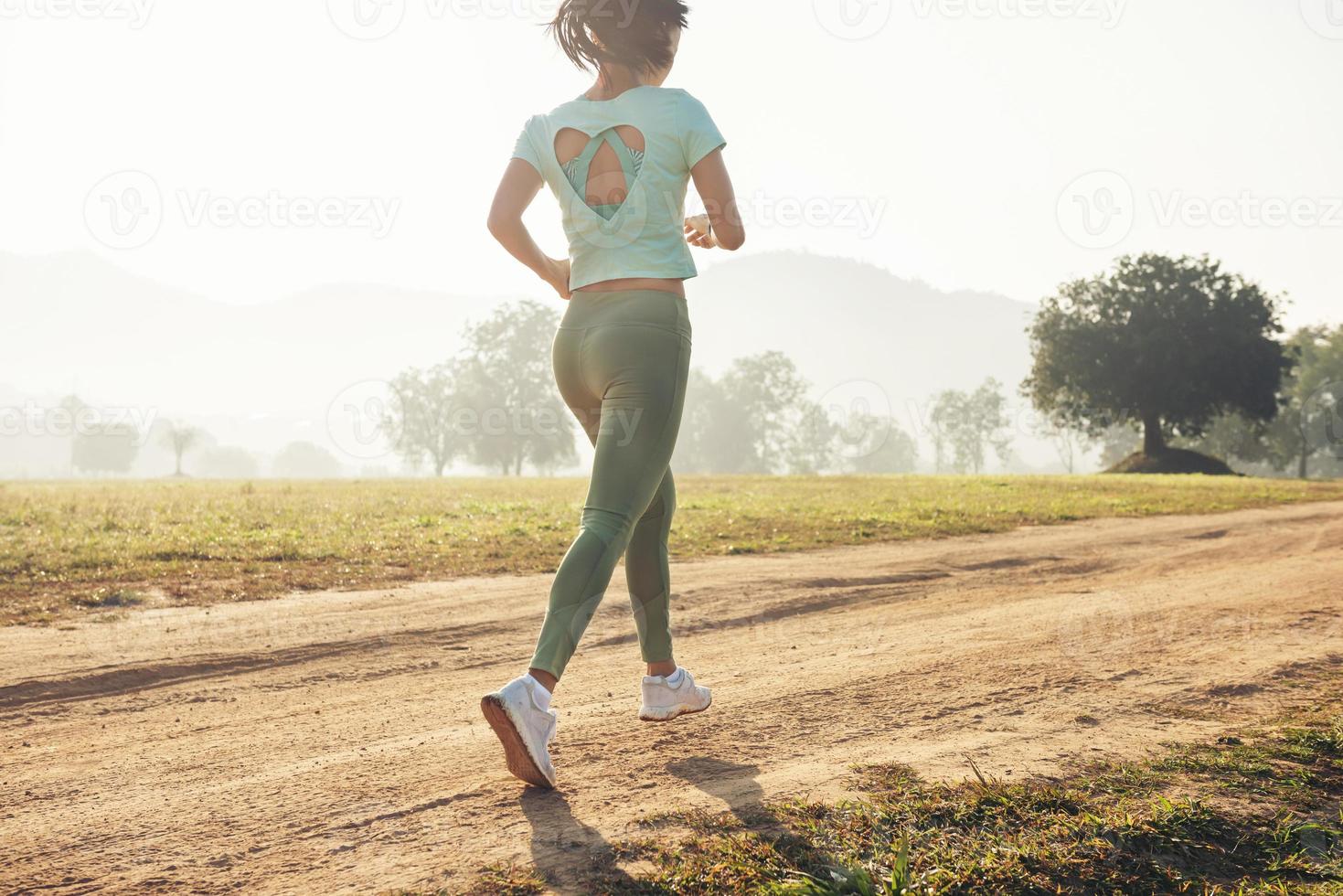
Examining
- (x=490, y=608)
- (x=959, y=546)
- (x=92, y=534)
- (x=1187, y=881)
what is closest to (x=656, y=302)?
(x=1187, y=881)

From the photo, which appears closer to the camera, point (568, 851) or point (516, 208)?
point (568, 851)

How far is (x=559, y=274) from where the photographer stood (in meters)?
3.13

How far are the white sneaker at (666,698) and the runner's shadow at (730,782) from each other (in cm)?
29

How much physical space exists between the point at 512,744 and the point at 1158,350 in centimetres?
4803

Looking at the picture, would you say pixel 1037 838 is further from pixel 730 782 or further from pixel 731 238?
pixel 731 238

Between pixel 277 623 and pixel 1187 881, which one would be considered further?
pixel 277 623

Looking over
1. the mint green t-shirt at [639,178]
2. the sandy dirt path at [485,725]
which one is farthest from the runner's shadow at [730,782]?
the mint green t-shirt at [639,178]

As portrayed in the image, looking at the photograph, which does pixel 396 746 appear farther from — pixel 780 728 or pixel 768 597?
pixel 768 597

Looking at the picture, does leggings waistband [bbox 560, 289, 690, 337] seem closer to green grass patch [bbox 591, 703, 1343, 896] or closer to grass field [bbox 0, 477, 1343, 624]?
green grass patch [bbox 591, 703, 1343, 896]

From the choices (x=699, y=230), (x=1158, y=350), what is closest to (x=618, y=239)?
(x=699, y=230)

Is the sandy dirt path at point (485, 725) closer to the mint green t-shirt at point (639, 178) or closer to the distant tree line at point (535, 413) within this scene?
the mint green t-shirt at point (639, 178)

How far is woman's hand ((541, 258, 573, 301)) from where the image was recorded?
3.12 meters

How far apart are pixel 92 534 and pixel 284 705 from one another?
24.8 feet

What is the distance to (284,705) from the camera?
12.1 ft
